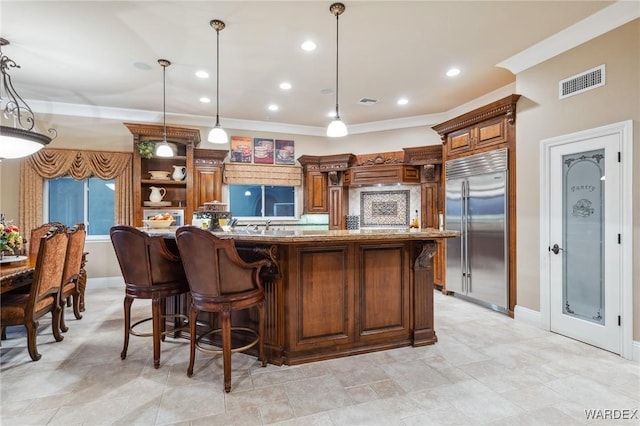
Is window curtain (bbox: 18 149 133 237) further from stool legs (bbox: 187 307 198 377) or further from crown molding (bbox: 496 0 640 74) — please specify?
crown molding (bbox: 496 0 640 74)

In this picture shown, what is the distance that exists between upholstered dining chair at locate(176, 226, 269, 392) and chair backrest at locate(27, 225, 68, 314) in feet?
4.69

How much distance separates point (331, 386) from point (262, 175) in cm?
476

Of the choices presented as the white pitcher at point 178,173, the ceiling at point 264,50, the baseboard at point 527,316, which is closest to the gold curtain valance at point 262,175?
the white pitcher at point 178,173

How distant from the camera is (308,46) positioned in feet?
11.7

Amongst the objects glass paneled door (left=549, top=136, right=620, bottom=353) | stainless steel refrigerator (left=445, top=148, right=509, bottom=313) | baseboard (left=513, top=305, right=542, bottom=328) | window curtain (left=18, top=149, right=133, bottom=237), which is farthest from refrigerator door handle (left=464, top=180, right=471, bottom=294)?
window curtain (left=18, top=149, right=133, bottom=237)

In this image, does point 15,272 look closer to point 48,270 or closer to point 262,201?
point 48,270

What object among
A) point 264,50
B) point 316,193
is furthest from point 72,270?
point 316,193

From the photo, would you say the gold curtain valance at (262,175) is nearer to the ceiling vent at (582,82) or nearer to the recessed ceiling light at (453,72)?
the recessed ceiling light at (453,72)

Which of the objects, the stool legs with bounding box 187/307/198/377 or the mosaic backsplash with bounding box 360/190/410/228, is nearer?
the stool legs with bounding box 187/307/198/377

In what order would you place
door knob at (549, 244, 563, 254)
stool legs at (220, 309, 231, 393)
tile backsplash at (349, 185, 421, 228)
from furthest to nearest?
tile backsplash at (349, 185, 421, 228), door knob at (549, 244, 563, 254), stool legs at (220, 309, 231, 393)

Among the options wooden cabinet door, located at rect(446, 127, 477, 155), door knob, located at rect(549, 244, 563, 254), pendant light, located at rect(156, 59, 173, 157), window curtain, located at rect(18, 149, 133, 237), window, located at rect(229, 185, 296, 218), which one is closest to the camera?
door knob, located at rect(549, 244, 563, 254)

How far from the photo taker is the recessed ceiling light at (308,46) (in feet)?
11.4

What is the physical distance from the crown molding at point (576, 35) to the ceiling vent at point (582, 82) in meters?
0.33

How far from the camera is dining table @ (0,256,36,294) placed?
2625 mm
